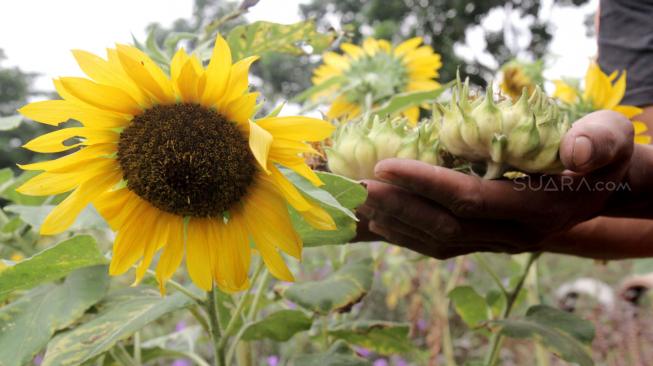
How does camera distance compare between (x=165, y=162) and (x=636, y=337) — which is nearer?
(x=165, y=162)

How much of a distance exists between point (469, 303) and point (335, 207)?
496mm

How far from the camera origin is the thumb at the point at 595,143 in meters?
0.42

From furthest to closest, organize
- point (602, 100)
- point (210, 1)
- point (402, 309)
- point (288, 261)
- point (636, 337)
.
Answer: point (210, 1)
point (402, 309)
point (636, 337)
point (288, 261)
point (602, 100)

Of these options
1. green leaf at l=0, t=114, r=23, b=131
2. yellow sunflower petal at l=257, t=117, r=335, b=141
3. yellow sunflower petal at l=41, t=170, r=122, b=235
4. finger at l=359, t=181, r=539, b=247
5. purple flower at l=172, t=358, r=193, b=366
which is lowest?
purple flower at l=172, t=358, r=193, b=366

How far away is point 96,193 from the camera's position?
1.49 feet

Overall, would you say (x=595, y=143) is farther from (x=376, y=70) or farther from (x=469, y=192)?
(x=376, y=70)

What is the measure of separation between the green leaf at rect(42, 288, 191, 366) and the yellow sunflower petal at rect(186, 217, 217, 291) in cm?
4

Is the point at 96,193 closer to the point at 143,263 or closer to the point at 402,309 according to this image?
the point at 143,263

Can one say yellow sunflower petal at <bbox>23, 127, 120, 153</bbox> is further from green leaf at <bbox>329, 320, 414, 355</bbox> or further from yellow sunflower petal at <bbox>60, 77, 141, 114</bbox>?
green leaf at <bbox>329, 320, 414, 355</bbox>

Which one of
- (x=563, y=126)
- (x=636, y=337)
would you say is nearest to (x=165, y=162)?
(x=563, y=126)

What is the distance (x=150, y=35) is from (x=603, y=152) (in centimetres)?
41

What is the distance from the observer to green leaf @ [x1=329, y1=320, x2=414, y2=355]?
0.71 meters

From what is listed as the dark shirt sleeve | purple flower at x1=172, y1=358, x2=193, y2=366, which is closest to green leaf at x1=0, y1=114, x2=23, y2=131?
the dark shirt sleeve

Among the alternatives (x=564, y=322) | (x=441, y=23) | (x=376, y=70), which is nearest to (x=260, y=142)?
(x=564, y=322)
